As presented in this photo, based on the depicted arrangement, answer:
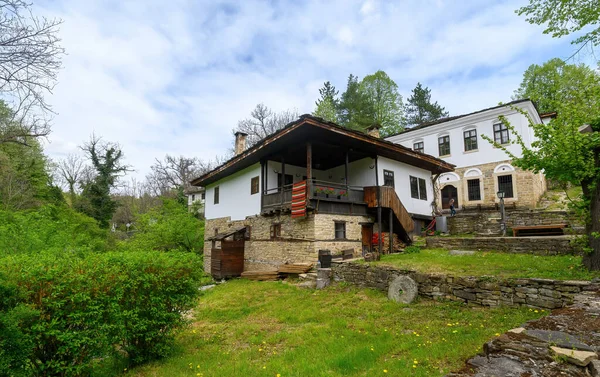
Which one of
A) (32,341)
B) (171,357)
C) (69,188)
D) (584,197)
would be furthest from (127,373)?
(69,188)

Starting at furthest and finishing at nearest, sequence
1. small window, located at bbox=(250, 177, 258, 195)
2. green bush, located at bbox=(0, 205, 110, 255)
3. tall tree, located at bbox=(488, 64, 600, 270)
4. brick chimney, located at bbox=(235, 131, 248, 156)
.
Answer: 1. brick chimney, located at bbox=(235, 131, 248, 156)
2. small window, located at bbox=(250, 177, 258, 195)
3. green bush, located at bbox=(0, 205, 110, 255)
4. tall tree, located at bbox=(488, 64, 600, 270)

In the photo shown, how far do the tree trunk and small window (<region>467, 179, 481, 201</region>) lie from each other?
16.5 meters

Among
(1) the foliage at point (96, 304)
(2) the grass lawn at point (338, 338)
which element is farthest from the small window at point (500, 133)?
(1) the foliage at point (96, 304)

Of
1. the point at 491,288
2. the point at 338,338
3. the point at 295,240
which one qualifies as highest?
the point at 295,240

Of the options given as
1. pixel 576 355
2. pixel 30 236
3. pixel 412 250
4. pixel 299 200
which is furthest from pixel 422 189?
pixel 30 236

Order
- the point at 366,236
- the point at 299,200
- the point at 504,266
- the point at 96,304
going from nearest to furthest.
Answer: the point at 96,304, the point at 504,266, the point at 299,200, the point at 366,236

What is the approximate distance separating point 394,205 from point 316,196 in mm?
4020

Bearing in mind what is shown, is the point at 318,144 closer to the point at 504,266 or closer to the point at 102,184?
the point at 504,266

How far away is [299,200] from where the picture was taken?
12703 mm

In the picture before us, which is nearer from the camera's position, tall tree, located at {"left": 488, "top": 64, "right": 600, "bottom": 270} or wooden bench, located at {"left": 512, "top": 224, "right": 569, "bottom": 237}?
tall tree, located at {"left": 488, "top": 64, "right": 600, "bottom": 270}

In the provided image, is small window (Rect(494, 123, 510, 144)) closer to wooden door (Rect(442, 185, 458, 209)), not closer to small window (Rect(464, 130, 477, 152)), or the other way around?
small window (Rect(464, 130, 477, 152))


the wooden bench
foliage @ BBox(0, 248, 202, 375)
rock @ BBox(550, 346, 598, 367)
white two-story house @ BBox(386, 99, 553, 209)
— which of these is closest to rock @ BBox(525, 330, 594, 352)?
rock @ BBox(550, 346, 598, 367)

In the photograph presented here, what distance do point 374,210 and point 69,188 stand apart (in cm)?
3012

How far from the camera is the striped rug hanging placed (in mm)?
12438
